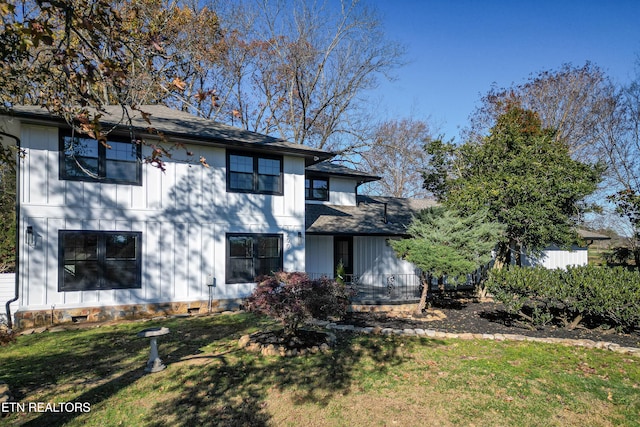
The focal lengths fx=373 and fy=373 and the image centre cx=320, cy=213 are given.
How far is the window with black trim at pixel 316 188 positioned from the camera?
54.2ft

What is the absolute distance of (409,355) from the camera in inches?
283

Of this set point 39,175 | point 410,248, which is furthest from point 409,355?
point 39,175

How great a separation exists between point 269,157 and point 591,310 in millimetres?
9661

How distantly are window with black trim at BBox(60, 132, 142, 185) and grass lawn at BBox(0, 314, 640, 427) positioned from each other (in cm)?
411

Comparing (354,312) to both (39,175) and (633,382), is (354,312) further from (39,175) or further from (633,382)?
(39,175)

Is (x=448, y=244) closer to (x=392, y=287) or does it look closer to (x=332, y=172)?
(x=392, y=287)

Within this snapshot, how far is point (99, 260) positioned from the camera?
386 inches

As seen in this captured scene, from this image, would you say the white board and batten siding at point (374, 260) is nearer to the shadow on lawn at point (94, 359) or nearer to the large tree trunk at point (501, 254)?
the large tree trunk at point (501, 254)

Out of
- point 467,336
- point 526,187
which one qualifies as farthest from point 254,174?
point 526,187

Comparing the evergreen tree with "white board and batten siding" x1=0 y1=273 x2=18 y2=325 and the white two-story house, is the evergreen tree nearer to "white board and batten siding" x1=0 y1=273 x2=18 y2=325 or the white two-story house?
the white two-story house

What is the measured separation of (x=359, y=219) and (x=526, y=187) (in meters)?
6.26

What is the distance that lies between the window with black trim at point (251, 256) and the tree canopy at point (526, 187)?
644cm

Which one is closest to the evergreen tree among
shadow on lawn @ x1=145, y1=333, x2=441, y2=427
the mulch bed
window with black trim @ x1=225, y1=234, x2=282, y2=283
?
the mulch bed

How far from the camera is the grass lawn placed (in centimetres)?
470
